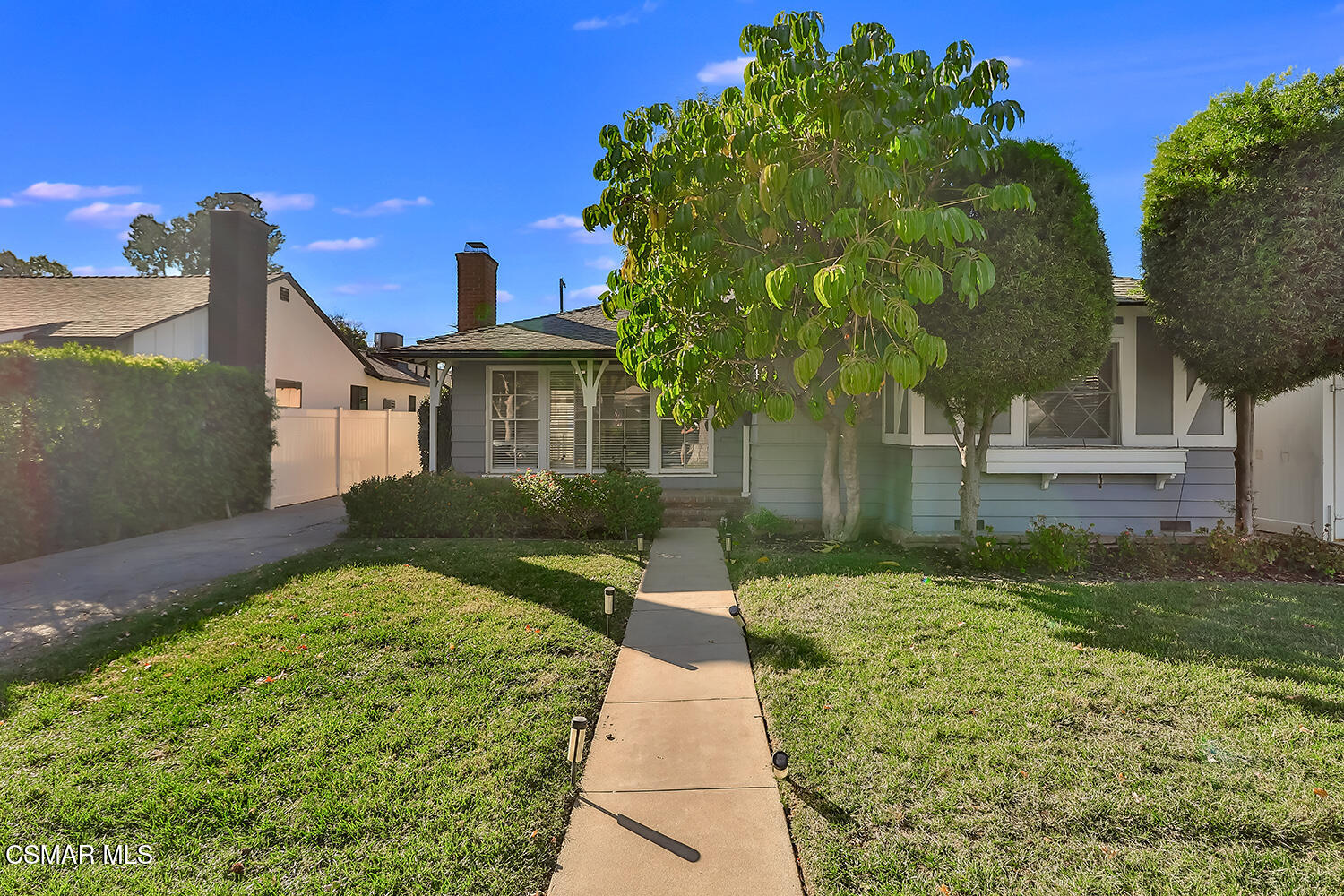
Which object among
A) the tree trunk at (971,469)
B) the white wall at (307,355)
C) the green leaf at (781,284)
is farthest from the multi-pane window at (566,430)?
the green leaf at (781,284)

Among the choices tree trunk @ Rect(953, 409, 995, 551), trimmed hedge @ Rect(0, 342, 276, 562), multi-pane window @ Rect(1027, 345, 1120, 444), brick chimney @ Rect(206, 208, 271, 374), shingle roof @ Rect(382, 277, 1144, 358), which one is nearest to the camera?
tree trunk @ Rect(953, 409, 995, 551)

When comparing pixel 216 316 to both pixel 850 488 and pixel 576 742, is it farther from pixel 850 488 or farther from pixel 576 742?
pixel 576 742

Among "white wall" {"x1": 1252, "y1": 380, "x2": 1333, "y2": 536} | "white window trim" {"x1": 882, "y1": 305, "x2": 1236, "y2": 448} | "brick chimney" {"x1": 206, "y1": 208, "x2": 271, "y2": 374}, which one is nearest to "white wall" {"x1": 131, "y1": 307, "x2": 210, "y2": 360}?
"brick chimney" {"x1": 206, "y1": 208, "x2": 271, "y2": 374}

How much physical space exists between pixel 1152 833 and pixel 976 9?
675 cm

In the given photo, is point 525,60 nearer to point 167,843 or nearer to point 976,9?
point 976,9

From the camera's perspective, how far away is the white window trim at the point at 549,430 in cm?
1120

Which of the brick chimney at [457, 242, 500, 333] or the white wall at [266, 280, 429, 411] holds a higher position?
the brick chimney at [457, 242, 500, 333]

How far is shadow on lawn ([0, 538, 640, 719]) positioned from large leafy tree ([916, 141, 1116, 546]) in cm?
420

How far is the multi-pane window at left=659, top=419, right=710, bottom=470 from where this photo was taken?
37.3 ft

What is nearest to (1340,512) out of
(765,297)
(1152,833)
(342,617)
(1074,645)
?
(1074,645)

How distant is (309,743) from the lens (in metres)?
3.25

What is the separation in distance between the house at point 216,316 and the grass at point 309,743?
8.84 m

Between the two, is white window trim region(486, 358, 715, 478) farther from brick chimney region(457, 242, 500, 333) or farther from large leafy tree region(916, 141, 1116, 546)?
large leafy tree region(916, 141, 1116, 546)

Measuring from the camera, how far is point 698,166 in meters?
5.99
